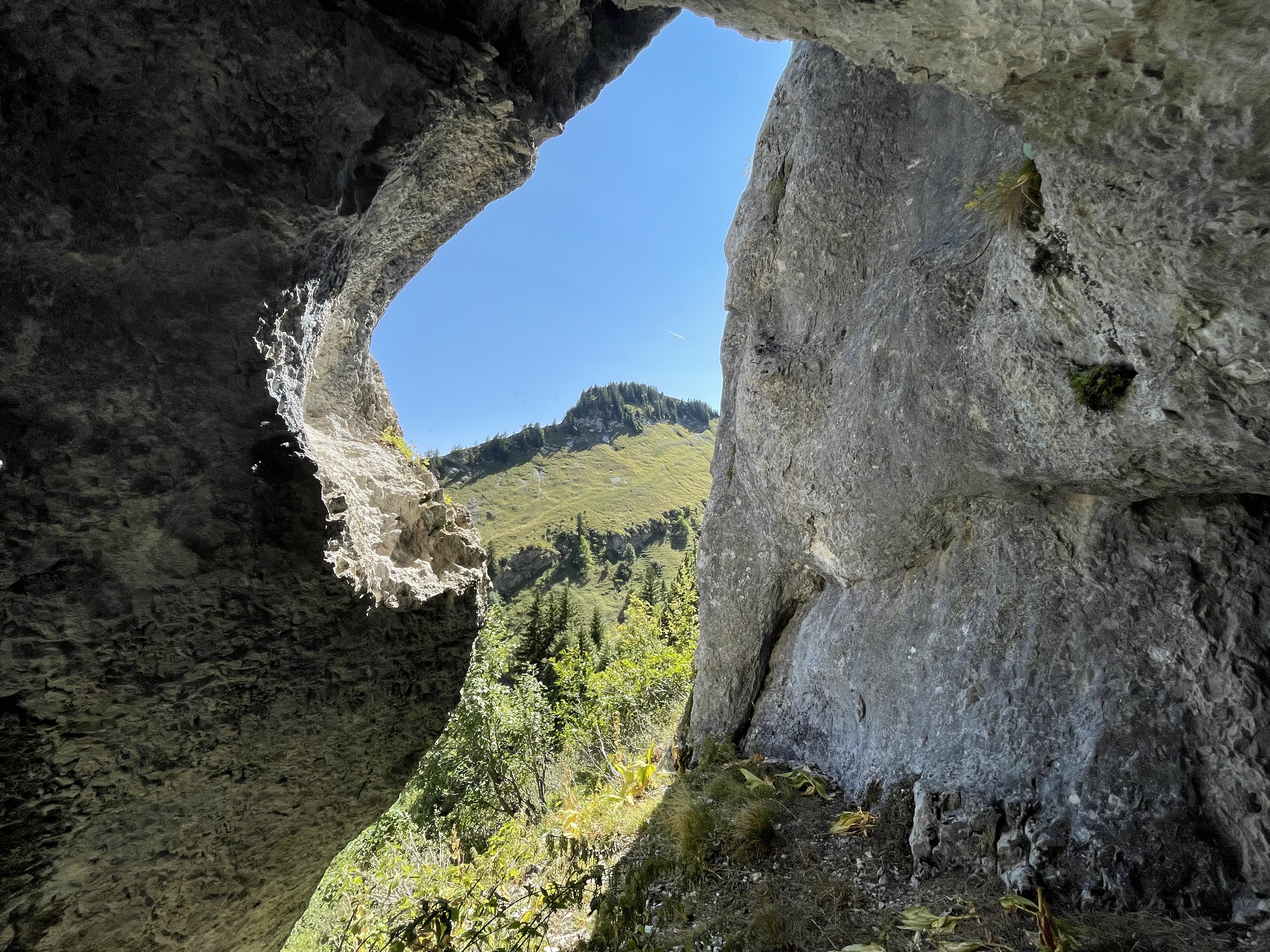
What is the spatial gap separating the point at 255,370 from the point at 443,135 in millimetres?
2226

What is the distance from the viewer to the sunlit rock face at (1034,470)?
3.50 meters

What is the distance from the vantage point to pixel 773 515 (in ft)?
34.8

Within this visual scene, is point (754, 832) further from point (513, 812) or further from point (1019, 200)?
point (513, 812)

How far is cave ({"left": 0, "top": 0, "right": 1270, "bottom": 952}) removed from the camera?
114 inches

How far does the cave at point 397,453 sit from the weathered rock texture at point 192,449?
0.06 feet

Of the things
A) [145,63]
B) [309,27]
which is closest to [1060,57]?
[309,27]

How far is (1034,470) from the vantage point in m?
5.84

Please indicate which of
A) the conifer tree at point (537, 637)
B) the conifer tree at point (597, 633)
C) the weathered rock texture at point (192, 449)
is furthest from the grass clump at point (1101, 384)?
the conifer tree at point (597, 633)

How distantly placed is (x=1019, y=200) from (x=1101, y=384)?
169 cm

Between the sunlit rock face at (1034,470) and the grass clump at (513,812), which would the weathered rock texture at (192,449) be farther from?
the sunlit rock face at (1034,470)

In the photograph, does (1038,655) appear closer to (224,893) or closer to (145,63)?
(224,893)

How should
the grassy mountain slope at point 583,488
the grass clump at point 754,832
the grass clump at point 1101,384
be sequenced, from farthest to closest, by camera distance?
the grassy mountain slope at point 583,488 < the grass clump at point 754,832 < the grass clump at point 1101,384

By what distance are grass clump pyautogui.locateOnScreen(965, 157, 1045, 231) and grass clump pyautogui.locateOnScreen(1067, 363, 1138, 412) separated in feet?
4.31

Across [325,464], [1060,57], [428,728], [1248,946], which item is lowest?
[1248,946]
